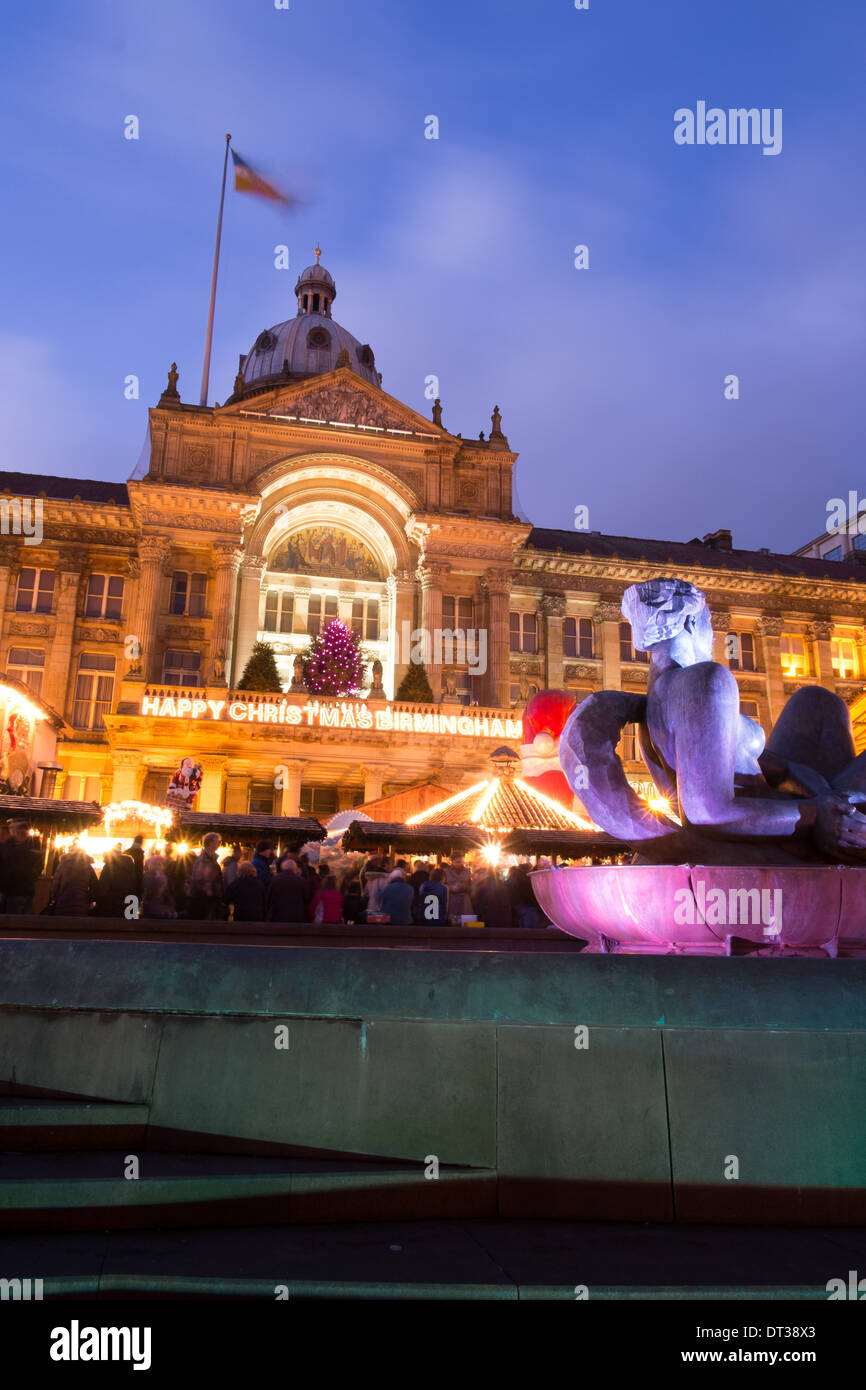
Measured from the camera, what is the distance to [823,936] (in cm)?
523

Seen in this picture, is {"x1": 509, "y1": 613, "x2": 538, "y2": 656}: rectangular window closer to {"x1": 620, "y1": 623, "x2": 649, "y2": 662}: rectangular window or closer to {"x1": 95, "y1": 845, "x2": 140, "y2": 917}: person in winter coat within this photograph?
{"x1": 620, "y1": 623, "x2": 649, "y2": 662}: rectangular window

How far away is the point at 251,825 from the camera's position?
1881 centimetres

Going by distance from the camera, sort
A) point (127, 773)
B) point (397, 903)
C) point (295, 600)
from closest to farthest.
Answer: point (397, 903)
point (127, 773)
point (295, 600)

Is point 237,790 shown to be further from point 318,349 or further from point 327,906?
point 318,349

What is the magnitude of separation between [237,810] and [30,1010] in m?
33.7

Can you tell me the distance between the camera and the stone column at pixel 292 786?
→ 33.2 meters

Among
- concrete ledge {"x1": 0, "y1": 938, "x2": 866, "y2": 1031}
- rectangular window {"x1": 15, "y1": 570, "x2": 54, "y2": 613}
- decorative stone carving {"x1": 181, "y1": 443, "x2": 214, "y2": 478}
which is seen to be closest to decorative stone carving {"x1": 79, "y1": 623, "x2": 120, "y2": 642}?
rectangular window {"x1": 15, "y1": 570, "x2": 54, "y2": 613}

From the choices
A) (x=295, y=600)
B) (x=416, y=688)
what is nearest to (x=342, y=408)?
(x=295, y=600)

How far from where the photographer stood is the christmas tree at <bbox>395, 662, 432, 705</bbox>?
3575 cm

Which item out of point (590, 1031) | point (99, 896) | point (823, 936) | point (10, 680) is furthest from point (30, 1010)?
point (10, 680)

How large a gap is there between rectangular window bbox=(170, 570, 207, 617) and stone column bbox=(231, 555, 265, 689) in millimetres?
1994

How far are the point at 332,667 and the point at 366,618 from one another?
7.43 meters

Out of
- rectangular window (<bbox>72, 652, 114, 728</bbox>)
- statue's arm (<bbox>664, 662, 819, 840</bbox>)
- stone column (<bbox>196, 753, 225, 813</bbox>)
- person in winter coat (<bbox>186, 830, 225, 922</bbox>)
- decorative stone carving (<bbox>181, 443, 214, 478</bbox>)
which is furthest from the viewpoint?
rectangular window (<bbox>72, 652, 114, 728</bbox>)
